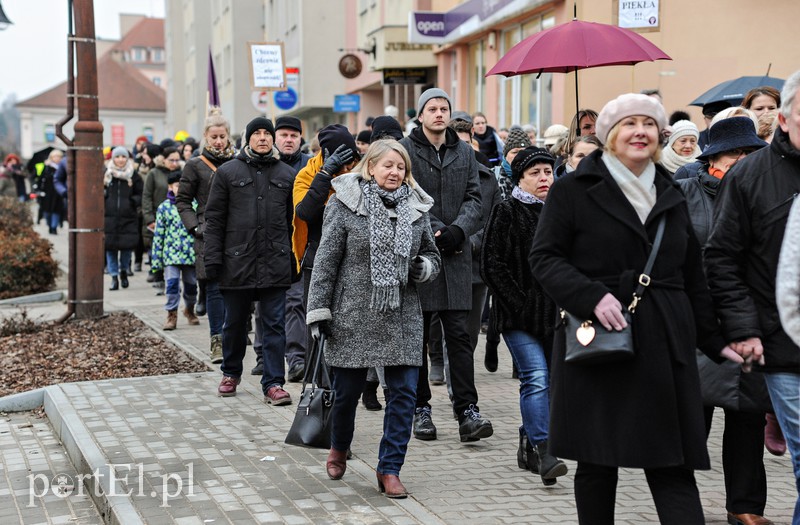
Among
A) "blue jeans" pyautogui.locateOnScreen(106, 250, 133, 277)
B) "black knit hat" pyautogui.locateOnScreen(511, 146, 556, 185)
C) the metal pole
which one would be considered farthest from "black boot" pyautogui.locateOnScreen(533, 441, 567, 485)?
"blue jeans" pyautogui.locateOnScreen(106, 250, 133, 277)

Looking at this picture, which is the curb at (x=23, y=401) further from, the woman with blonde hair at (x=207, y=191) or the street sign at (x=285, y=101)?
the street sign at (x=285, y=101)

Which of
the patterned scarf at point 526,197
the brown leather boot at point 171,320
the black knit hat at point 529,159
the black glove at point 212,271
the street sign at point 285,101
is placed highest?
the street sign at point 285,101

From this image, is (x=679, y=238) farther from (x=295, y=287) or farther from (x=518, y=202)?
(x=295, y=287)

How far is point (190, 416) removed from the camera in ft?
25.8

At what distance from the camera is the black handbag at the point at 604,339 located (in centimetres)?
409

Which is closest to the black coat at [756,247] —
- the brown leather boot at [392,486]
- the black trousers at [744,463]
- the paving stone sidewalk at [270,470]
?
the black trousers at [744,463]

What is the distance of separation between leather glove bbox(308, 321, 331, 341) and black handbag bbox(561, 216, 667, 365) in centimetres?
187

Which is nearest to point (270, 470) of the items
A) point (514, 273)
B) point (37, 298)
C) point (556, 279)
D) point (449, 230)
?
point (514, 273)

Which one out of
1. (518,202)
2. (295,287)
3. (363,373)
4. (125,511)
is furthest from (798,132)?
(295,287)

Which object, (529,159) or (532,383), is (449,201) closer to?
(529,159)

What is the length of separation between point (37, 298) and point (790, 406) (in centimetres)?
1337

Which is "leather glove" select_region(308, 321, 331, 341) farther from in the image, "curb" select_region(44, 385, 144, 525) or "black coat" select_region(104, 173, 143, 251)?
"black coat" select_region(104, 173, 143, 251)

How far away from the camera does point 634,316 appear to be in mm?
4188

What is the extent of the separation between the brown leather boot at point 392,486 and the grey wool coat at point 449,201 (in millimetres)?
Result: 1559
